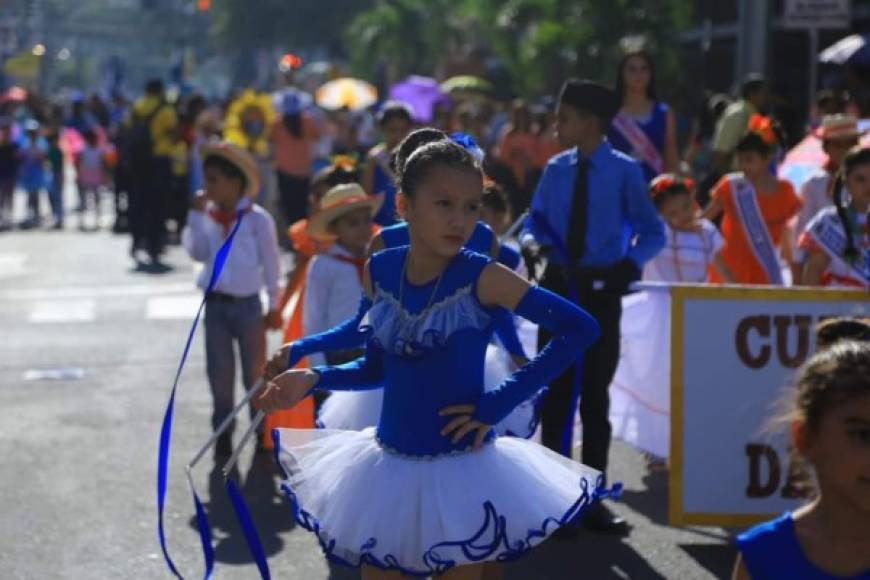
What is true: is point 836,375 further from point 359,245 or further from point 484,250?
point 359,245

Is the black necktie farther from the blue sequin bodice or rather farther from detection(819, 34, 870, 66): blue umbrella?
detection(819, 34, 870, 66): blue umbrella

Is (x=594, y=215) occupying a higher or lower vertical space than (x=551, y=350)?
higher

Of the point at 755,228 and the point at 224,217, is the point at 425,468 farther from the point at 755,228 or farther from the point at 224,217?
the point at 755,228

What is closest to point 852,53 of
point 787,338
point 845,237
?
point 845,237

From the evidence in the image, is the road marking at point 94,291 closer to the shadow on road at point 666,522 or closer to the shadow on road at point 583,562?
the shadow on road at point 666,522

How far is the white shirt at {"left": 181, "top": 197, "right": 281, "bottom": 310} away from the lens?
9.41 metres

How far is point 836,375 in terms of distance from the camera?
3.35 metres

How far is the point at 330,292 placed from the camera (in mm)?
8312

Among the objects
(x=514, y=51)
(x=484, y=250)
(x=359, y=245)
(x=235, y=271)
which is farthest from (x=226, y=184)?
(x=514, y=51)

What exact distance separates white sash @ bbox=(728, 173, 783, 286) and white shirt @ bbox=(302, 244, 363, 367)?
248 centimetres

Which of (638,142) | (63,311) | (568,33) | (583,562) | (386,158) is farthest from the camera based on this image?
(568,33)

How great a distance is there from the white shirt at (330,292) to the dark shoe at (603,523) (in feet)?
4.58

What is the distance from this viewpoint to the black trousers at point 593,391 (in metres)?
7.95

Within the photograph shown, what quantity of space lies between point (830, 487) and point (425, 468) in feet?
5.45
